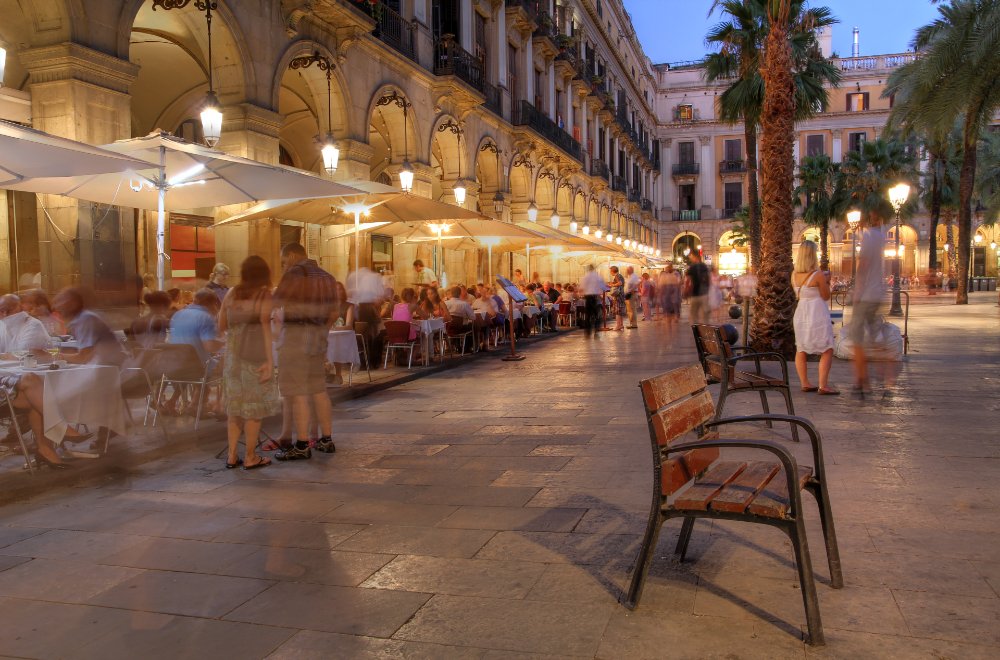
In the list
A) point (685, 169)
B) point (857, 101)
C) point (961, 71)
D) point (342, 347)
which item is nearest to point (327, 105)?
point (342, 347)

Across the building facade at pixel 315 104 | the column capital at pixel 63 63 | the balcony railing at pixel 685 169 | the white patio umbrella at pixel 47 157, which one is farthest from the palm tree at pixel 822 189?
the white patio umbrella at pixel 47 157

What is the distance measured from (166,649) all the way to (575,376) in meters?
8.18

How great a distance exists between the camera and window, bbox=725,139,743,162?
2397 inches

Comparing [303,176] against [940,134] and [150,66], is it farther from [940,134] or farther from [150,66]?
[940,134]

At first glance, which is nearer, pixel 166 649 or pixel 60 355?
pixel 166 649

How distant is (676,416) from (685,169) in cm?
6130

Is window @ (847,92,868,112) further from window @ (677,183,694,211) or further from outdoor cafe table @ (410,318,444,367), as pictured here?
outdoor cafe table @ (410,318,444,367)

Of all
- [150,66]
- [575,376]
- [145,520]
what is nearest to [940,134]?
[575,376]

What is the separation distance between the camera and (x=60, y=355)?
6367 mm

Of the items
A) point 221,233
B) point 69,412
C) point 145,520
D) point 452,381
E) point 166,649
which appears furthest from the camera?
point 221,233

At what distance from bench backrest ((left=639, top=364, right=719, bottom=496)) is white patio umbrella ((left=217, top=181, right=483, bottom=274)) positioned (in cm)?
808

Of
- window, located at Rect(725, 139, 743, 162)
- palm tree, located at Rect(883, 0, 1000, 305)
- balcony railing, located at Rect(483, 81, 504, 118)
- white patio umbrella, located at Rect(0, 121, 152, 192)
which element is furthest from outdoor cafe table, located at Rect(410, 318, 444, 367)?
window, located at Rect(725, 139, 743, 162)

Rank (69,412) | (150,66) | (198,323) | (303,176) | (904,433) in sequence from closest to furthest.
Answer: (69,412) → (904,433) → (198,323) → (303,176) → (150,66)

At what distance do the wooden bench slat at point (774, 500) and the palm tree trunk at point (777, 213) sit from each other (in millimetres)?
8742
